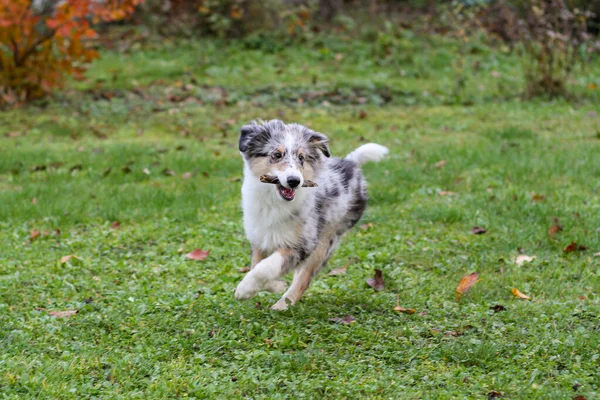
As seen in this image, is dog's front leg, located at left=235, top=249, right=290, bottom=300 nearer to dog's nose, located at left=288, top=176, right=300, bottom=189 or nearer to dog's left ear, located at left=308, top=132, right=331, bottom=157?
dog's nose, located at left=288, top=176, right=300, bottom=189

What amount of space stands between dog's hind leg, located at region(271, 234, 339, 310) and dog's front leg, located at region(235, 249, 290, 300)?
33 centimetres

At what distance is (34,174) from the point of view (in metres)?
9.38

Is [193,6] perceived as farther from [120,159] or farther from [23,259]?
[23,259]

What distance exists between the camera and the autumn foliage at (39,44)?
12453 mm

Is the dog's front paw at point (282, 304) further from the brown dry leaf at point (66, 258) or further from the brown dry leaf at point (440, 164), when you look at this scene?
the brown dry leaf at point (440, 164)

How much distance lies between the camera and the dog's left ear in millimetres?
5297

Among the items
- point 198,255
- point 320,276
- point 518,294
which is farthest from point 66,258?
point 518,294

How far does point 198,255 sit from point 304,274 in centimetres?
140

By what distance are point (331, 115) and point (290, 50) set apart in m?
4.66

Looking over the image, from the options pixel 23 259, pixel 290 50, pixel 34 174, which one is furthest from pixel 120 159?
pixel 290 50

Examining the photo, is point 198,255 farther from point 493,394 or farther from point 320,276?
point 493,394

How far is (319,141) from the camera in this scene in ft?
17.5

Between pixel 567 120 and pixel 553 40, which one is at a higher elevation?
pixel 553 40

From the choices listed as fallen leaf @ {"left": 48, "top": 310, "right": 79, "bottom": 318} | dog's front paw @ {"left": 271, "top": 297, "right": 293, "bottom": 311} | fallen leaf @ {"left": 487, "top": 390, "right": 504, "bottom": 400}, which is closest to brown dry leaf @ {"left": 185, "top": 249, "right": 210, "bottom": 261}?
dog's front paw @ {"left": 271, "top": 297, "right": 293, "bottom": 311}
